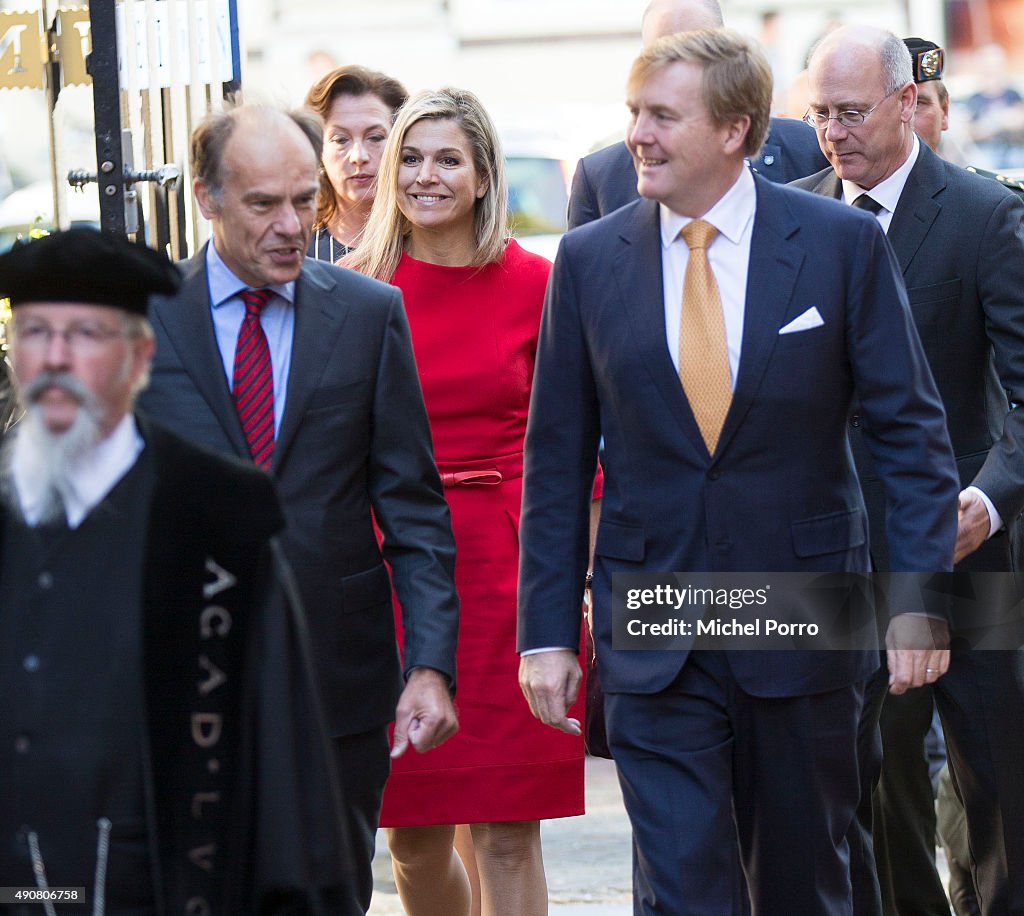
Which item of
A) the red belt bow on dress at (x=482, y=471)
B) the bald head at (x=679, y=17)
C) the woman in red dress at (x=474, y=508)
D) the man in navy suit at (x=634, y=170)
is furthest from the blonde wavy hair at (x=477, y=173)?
the bald head at (x=679, y=17)

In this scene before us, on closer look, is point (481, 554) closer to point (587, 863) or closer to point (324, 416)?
point (324, 416)

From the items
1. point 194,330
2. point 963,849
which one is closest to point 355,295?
point 194,330

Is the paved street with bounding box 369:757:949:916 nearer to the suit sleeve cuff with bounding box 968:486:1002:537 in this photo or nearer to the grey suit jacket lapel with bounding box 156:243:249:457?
the suit sleeve cuff with bounding box 968:486:1002:537

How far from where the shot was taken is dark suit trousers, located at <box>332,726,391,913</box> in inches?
174

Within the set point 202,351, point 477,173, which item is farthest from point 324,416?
point 477,173

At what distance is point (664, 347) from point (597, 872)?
290 centimetres

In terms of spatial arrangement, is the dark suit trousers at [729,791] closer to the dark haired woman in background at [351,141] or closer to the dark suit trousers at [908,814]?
the dark suit trousers at [908,814]

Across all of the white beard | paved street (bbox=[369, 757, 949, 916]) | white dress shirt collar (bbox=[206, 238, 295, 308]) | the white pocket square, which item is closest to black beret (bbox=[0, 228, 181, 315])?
the white beard

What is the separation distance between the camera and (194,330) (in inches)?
169

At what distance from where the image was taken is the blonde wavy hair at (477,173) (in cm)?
553

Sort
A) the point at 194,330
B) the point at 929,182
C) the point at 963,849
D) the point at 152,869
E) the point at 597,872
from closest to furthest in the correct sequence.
Result: the point at 152,869 < the point at 194,330 < the point at 929,182 < the point at 963,849 < the point at 597,872

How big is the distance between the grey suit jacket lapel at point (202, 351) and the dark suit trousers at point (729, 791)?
1.01 m

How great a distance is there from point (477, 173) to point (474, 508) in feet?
2.91

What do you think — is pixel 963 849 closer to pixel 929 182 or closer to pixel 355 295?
pixel 929 182
